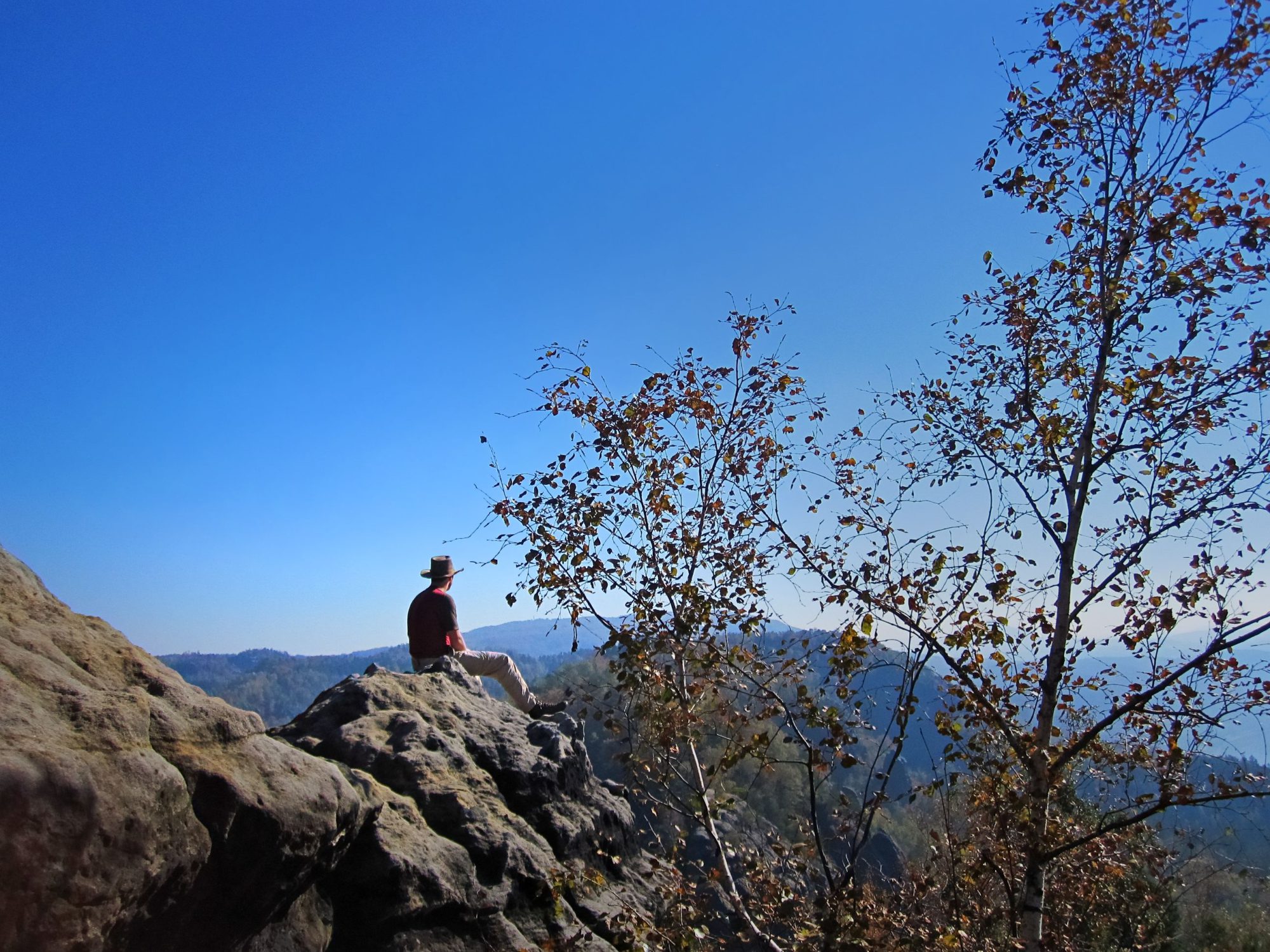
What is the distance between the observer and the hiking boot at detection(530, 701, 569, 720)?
8992 mm

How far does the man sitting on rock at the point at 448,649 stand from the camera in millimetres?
9156

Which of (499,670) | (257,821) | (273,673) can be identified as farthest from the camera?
(273,673)

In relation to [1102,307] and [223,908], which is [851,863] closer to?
[223,908]

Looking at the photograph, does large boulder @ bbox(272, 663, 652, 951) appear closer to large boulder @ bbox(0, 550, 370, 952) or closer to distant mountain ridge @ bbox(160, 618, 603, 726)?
large boulder @ bbox(0, 550, 370, 952)

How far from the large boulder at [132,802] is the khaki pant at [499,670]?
4.37 metres

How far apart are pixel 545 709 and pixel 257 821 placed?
532cm

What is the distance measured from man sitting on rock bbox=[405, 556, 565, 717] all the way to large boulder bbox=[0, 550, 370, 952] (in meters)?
4.39

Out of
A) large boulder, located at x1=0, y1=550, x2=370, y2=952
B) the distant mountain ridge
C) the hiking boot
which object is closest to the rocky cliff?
large boulder, located at x1=0, y1=550, x2=370, y2=952

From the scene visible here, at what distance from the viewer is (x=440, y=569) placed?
9555 millimetres

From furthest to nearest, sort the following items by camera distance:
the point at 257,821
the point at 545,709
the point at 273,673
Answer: the point at 273,673, the point at 545,709, the point at 257,821

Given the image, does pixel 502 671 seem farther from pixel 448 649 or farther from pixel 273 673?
pixel 273 673

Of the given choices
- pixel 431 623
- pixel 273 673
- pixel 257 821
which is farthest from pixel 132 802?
pixel 273 673

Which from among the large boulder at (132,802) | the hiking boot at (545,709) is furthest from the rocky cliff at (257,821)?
the hiking boot at (545,709)

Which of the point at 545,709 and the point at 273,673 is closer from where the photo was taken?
the point at 545,709
